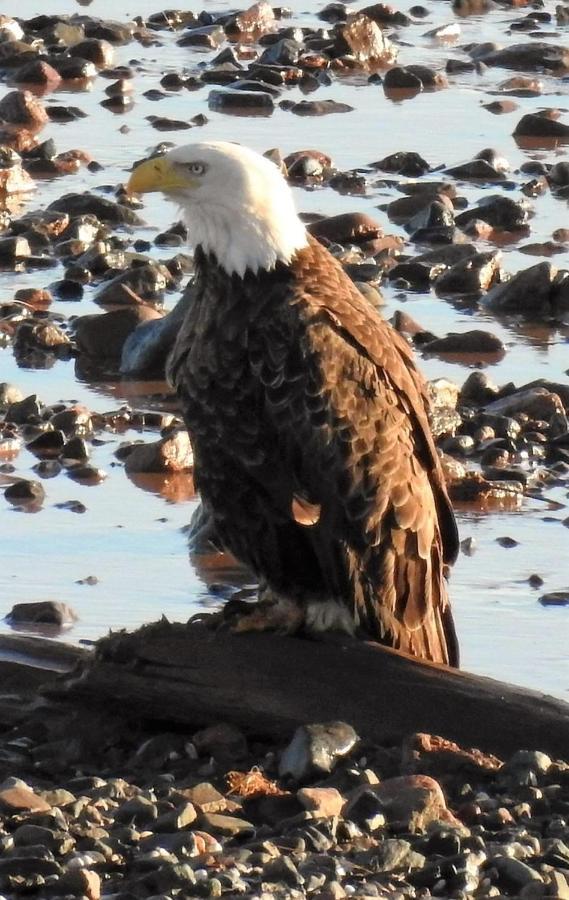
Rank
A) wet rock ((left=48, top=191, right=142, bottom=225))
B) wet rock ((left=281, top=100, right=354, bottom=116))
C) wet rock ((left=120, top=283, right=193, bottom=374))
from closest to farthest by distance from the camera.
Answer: wet rock ((left=120, top=283, right=193, bottom=374)), wet rock ((left=48, top=191, right=142, bottom=225)), wet rock ((left=281, top=100, right=354, bottom=116))

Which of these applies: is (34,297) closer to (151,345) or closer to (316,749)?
(151,345)

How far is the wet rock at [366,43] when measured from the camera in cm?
1916

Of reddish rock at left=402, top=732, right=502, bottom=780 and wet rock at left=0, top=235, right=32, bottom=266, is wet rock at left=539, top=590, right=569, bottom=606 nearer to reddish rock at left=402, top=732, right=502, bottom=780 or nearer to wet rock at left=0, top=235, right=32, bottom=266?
reddish rock at left=402, top=732, right=502, bottom=780

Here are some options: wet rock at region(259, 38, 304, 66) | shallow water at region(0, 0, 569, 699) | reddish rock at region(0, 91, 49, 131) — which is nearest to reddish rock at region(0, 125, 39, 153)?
shallow water at region(0, 0, 569, 699)

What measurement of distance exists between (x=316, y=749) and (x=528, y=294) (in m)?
6.21

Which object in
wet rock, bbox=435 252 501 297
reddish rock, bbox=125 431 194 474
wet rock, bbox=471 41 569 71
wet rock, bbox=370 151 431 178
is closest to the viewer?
reddish rock, bbox=125 431 194 474

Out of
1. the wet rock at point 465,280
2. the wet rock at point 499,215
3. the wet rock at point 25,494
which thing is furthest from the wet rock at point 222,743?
the wet rock at point 499,215

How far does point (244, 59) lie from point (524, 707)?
13.8 metres

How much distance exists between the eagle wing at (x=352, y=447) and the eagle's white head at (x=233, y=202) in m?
0.13

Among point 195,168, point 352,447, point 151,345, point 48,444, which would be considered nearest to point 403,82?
point 151,345

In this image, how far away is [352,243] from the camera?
13.1 m

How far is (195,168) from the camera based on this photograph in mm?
6695

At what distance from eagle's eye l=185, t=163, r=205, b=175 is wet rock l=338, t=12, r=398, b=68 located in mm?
12706

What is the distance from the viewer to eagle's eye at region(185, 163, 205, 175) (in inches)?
263
